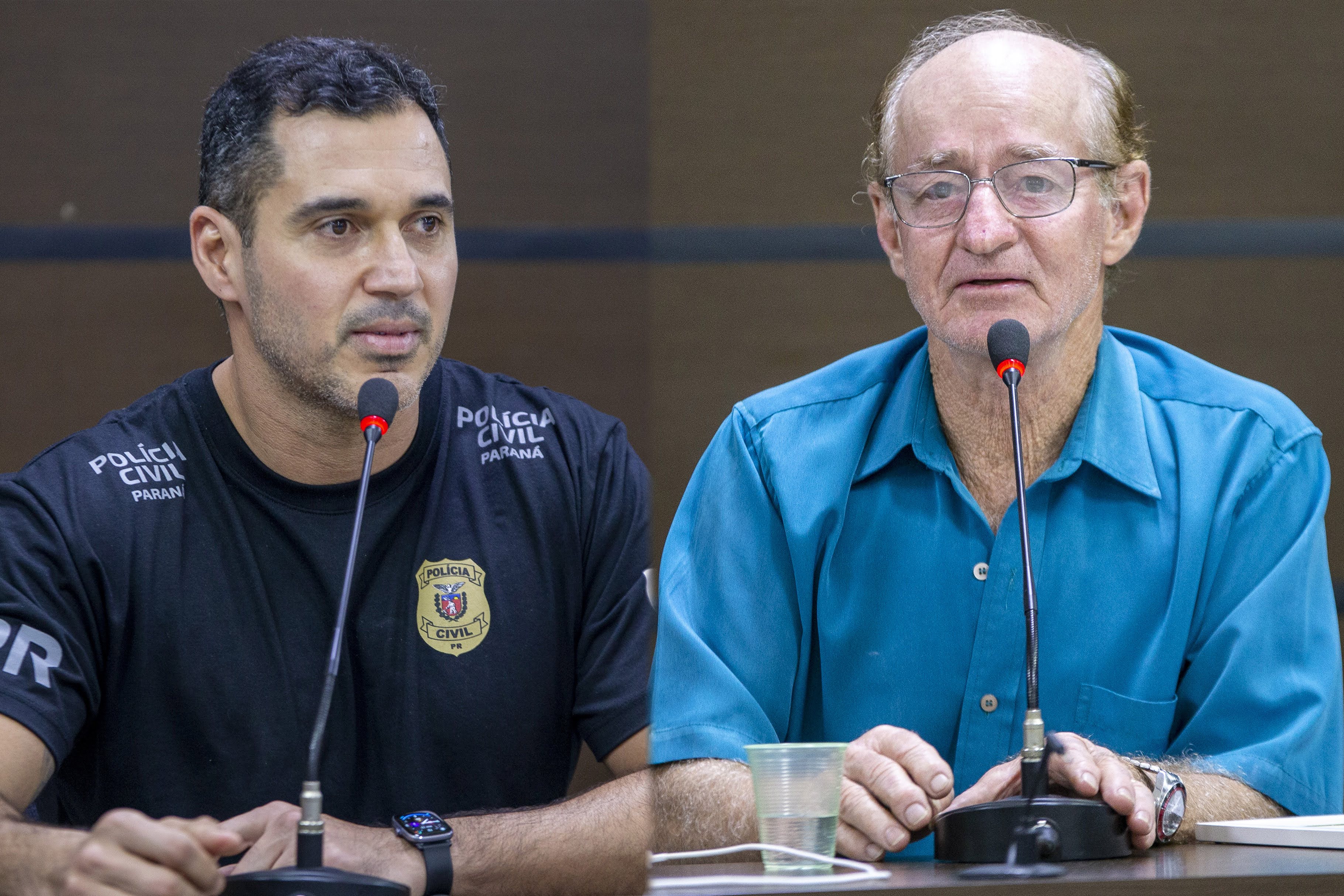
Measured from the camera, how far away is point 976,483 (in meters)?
1.57

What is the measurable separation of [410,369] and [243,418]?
6.0 inches

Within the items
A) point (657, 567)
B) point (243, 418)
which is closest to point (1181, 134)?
point (657, 567)

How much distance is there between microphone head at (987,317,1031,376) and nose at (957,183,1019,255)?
240 millimetres

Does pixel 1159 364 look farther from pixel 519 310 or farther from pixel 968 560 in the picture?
pixel 519 310

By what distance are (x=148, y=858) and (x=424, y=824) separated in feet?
0.91

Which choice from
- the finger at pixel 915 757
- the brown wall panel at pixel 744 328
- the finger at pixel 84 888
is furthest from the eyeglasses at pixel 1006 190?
the finger at pixel 84 888

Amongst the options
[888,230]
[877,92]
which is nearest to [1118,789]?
[888,230]

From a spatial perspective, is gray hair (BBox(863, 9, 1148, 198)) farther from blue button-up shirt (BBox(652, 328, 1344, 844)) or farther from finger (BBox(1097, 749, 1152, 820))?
finger (BBox(1097, 749, 1152, 820))

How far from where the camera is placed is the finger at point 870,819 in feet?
3.57

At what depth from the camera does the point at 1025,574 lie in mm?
1110

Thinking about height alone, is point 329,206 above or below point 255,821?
above

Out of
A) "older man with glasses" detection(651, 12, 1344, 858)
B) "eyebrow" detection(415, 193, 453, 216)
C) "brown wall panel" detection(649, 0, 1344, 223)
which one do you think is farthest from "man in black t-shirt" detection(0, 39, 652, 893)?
"brown wall panel" detection(649, 0, 1344, 223)

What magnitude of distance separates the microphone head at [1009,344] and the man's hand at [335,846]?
705 millimetres

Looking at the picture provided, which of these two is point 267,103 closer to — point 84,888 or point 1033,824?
point 84,888
